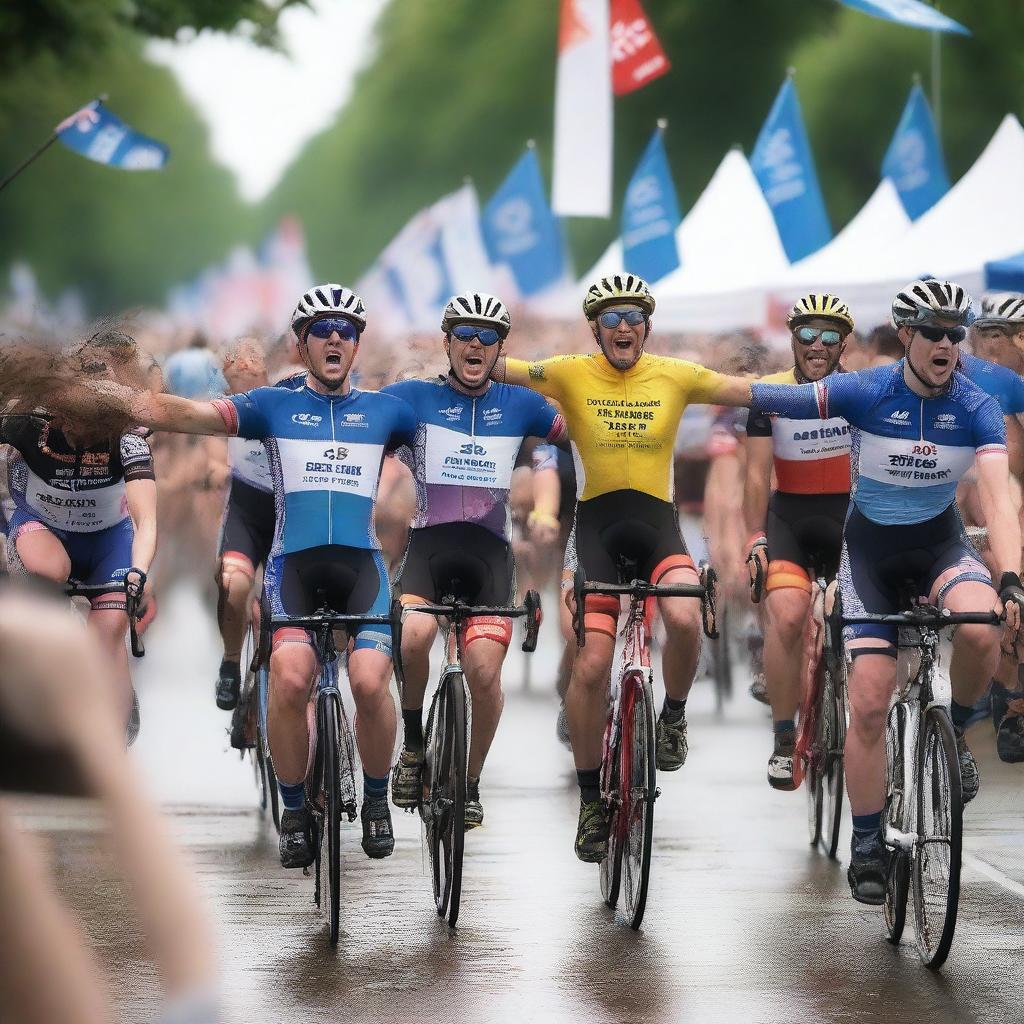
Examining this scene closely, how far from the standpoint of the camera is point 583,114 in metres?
25.5

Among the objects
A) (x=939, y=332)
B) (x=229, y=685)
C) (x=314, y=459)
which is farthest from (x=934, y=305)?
(x=229, y=685)

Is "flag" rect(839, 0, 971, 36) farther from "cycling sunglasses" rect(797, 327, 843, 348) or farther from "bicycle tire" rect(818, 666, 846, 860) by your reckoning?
"bicycle tire" rect(818, 666, 846, 860)

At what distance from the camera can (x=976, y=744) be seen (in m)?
14.4

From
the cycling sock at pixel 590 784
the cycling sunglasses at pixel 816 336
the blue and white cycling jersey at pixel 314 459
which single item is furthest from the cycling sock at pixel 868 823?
the cycling sunglasses at pixel 816 336

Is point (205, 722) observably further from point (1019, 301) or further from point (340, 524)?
point (340, 524)

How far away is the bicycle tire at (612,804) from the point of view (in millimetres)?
8711

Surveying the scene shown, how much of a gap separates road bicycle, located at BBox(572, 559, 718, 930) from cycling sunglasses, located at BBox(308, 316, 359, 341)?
4.22 feet

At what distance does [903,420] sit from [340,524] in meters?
2.04

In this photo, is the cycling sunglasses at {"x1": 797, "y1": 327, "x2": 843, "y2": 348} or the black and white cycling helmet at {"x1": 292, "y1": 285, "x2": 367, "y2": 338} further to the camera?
the cycling sunglasses at {"x1": 797, "y1": 327, "x2": 843, "y2": 348}

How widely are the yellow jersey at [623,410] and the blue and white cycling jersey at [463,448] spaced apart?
15 cm

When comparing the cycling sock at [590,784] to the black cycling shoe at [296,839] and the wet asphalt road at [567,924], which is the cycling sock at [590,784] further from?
the black cycling shoe at [296,839]

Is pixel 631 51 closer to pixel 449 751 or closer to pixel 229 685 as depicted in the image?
pixel 229 685

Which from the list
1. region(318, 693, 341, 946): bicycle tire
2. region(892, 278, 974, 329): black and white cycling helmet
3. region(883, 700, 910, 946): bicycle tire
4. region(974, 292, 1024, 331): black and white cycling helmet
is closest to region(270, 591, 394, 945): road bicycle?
region(318, 693, 341, 946): bicycle tire

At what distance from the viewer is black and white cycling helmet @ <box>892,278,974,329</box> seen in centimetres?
825
